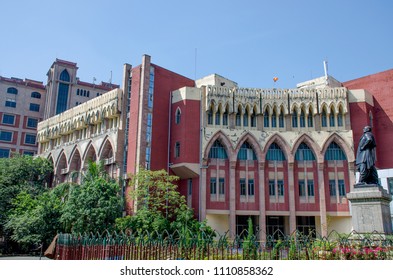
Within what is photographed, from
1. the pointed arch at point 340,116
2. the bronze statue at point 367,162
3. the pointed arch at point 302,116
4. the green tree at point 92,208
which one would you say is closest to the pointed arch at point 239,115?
the pointed arch at point 302,116

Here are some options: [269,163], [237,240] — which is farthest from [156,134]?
[237,240]

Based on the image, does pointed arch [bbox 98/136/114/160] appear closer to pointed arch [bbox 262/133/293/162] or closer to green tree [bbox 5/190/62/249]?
green tree [bbox 5/190/62/249]

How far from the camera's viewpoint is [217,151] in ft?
119

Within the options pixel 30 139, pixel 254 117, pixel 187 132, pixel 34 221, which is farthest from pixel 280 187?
pixel 30 139

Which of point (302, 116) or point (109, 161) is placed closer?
point (302, 116)

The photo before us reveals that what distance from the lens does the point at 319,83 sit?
44.5m

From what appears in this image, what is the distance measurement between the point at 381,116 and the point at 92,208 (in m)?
27.1

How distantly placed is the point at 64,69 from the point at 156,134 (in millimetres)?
33837

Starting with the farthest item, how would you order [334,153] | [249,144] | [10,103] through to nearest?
[10,103], [249,144], [334,153]

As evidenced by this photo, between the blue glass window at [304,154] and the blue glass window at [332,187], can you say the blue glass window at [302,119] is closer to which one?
the blue glass window at [304,154]

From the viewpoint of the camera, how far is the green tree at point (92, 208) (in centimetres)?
2880

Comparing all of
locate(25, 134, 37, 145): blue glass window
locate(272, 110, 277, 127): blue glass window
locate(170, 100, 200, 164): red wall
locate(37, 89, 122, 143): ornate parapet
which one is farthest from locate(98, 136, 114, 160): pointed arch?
locate(25, 134, 37, 145): blue glass window

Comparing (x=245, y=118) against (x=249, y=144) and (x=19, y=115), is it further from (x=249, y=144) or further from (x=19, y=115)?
(x=19, y=115)

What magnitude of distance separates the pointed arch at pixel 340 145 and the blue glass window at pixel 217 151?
8.92 metres
